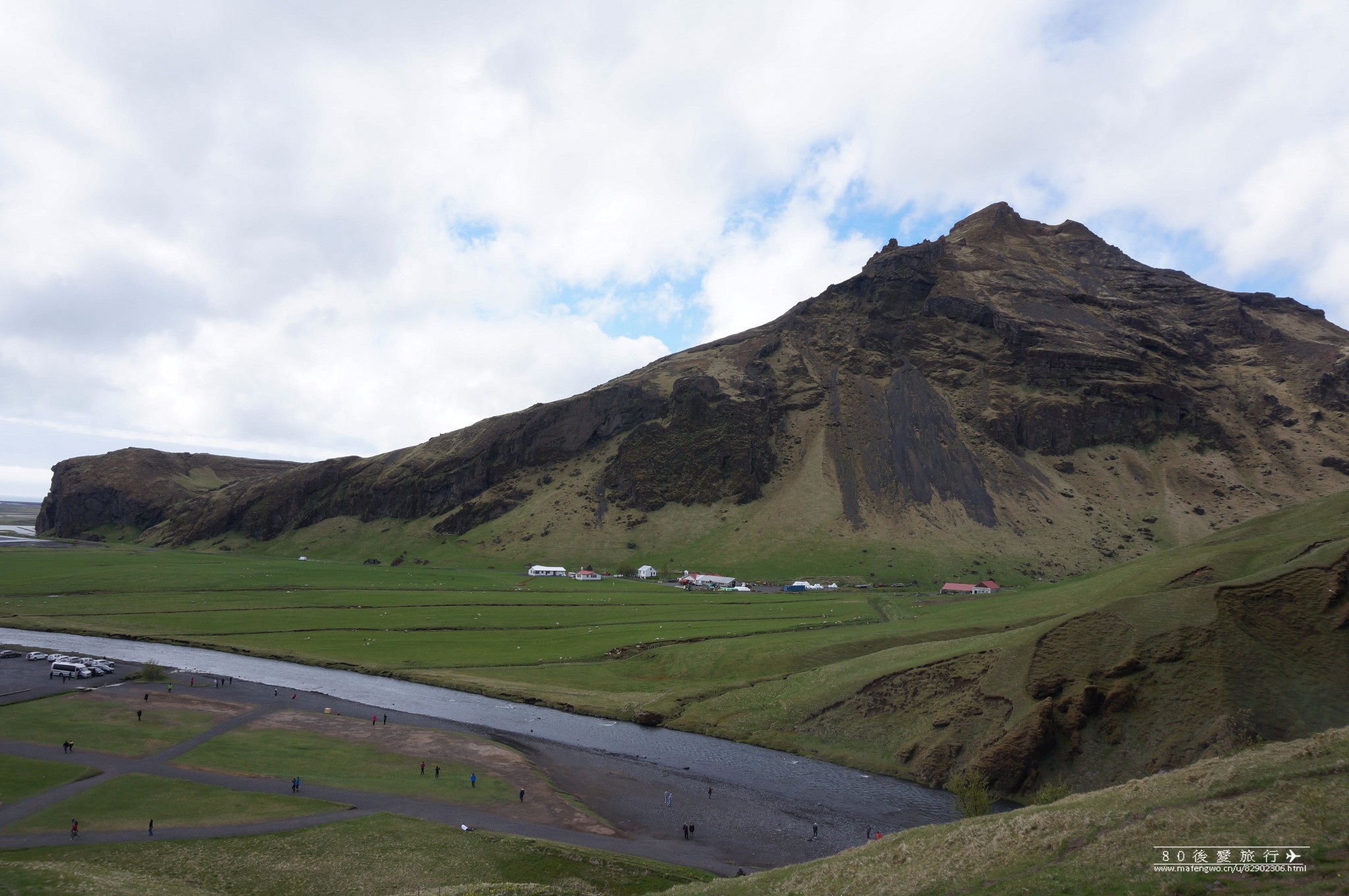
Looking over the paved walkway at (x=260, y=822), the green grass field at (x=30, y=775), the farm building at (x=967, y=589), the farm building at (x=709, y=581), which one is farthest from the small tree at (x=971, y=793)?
the farm building at (x=709, y=581)

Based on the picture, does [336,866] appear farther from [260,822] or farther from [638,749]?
[638,749]

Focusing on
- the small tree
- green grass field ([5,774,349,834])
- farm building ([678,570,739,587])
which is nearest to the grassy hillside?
the small tree

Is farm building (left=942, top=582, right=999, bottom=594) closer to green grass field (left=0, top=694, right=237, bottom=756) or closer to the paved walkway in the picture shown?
the paved walkway

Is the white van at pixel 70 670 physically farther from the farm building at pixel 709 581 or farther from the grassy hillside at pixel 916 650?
the farm building at pixel 709 581

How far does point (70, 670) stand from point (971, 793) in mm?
94567

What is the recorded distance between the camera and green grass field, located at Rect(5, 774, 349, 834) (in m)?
41.4

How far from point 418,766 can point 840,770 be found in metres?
35.1

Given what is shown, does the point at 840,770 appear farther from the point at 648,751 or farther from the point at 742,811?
the point at 648,751

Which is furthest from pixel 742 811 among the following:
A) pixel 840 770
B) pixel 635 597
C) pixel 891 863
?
pixel 635 597

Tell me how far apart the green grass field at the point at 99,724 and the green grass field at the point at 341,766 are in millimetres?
4645

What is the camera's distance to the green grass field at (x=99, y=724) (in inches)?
2212

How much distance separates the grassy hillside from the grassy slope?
2311 centimetres

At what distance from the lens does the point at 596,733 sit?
68312mm

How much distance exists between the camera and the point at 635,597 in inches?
5610
